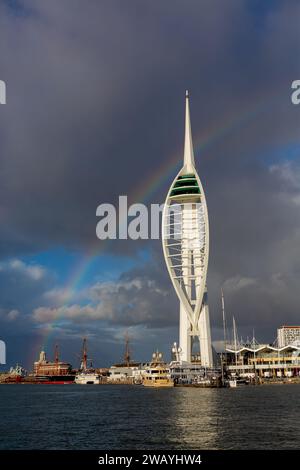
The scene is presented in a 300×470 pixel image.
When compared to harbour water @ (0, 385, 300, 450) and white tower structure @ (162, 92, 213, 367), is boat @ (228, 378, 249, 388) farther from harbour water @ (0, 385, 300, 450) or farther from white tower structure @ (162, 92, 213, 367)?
harbour water @ (0, 385, 300, 450)

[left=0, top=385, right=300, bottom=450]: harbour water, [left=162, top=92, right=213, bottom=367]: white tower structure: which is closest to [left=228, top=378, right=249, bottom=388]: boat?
[left=162, top=92, right=213, bottom=367]: white tower structure

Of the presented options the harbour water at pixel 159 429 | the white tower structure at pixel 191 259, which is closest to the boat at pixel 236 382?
the white tower structure at pixel 191 259

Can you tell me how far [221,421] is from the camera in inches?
2068

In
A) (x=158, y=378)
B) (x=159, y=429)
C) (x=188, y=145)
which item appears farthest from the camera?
(x=188, y=145)

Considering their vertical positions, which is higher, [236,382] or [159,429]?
[236,382]

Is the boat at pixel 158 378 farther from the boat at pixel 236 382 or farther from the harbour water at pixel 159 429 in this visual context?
the harbour water at pixel 159 429

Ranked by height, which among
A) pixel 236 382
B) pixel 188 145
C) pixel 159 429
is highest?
pixel 188 145

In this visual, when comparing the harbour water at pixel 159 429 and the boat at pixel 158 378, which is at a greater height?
the boat at pixel 158 378

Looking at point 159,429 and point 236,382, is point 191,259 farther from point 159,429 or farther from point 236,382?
point 159,429

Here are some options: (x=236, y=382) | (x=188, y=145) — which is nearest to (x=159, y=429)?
(x=236, y=382)
